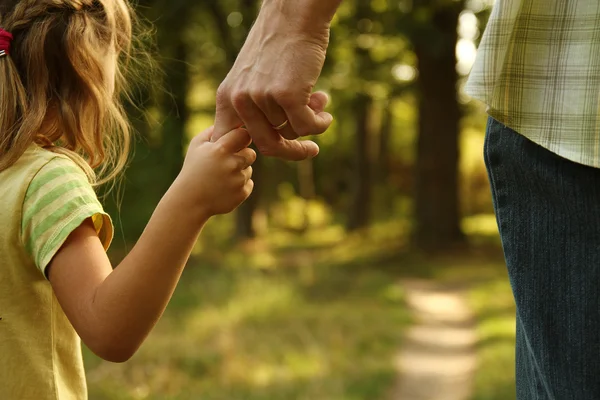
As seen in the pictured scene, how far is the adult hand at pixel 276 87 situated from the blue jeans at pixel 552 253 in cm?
32

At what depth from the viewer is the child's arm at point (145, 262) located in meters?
1.34

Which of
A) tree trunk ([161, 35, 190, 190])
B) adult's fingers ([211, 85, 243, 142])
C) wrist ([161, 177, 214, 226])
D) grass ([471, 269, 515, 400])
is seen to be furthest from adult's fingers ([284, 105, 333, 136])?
tree trunk ([161, 35, 190, 190])

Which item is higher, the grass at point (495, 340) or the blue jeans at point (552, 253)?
the blue jeans at point (552, 253)

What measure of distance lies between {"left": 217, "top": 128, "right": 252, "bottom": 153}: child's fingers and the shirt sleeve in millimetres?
255

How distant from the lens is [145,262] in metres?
1.35

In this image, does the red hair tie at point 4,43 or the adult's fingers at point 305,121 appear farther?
the red hair tie at point 4,43

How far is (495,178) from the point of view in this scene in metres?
1.32

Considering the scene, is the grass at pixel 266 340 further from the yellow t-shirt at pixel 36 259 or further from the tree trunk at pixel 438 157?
the yellow t-shirt at pixel 36 259

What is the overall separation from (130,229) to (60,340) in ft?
27.1

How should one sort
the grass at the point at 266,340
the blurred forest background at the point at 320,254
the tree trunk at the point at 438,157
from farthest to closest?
the tree trunk at the point at 438,157
the blurred forest background at the point at 320,254
the grass at the point at 266,340

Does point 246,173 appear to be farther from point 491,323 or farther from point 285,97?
point 491,323

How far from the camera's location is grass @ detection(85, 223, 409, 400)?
5.38m

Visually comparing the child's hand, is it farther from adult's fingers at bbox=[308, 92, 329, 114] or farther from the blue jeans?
the blue jeans

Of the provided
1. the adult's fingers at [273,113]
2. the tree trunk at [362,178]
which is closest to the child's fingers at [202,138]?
the adult's fingers at [273,113]
